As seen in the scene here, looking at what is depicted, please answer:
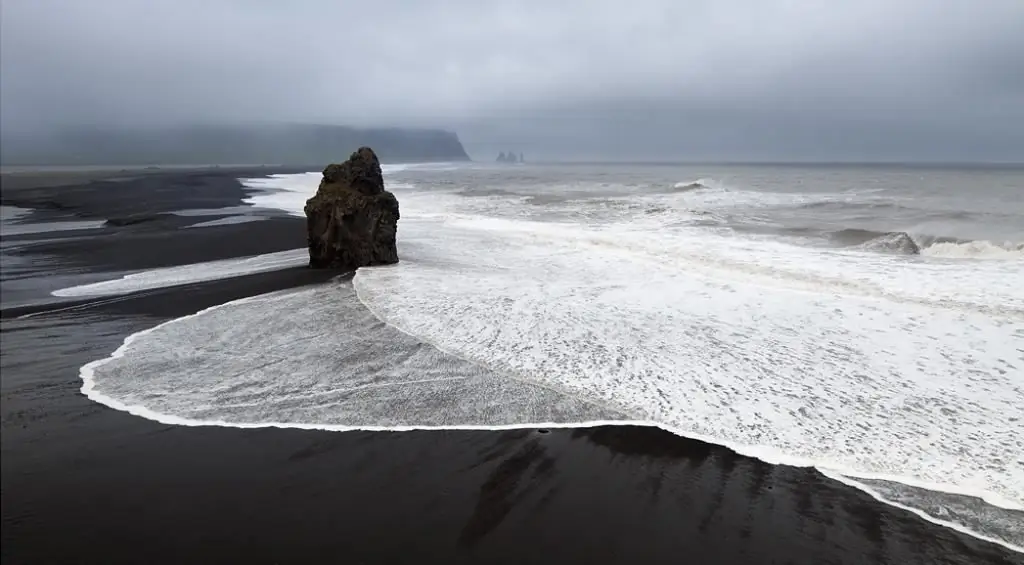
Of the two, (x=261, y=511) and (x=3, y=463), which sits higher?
(x=3, y=463)

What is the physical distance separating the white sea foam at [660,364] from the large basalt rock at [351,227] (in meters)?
1.12

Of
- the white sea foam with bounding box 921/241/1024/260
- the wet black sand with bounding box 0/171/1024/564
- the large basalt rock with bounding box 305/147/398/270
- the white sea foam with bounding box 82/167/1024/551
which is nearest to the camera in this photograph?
the wet black sand with bounding box 0/171/1024/564

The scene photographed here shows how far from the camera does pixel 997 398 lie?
6.40 metres

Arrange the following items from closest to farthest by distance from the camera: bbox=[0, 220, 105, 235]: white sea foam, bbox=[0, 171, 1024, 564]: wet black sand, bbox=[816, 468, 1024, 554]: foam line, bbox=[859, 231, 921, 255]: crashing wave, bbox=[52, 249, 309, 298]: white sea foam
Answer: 1. bbox=[0, 171, 1024, 564]: wet black sand
2. bbox=[816, 468, 1024, 554]: foam line
3. bbox=[52, 249, 309, 298]: white sea foam
4. bbox=[859, 231, 921, 255]: crashing wave
5. bbox=[0, 220, 105, 235]: white sea foam

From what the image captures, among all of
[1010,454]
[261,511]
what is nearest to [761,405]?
[1010,454]

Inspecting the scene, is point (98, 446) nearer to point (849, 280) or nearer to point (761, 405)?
point (761, 405)

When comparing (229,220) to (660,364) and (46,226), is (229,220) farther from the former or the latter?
(660,364)

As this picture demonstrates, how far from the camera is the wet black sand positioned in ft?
12.8

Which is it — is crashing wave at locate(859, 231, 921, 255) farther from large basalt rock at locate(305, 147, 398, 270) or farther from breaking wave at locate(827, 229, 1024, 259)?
large basalt rock at locate(305, 147, 398, 270)

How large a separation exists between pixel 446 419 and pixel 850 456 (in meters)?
3.70

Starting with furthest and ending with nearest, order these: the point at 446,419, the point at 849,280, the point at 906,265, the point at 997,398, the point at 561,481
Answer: the point at 906,265
the point at 849,280
the point at 997,398
the point at 446,419
the point at 561,481

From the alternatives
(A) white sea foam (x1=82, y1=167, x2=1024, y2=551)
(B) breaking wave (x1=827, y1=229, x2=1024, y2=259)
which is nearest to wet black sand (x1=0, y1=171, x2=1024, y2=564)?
(A) white sea foam (x1=82, y1=167, x2=1024, y2=551)

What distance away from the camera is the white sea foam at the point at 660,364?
18.3 feet

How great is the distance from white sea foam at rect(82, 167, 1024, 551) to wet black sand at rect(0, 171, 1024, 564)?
368mm
